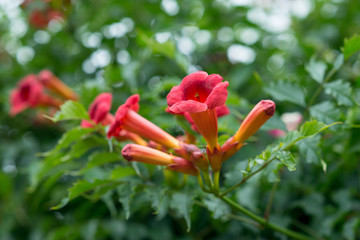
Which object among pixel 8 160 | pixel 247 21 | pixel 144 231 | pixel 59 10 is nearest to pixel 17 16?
pixel 59 10

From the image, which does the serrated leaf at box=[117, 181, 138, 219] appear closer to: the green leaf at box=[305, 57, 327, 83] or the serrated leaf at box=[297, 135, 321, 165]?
the serrated leaf at box=[297, 135, 321, 165]

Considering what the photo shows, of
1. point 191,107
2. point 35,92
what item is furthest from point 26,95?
point 191,107

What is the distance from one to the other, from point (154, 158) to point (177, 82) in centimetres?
74

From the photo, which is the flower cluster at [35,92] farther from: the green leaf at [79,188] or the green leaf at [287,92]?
the green leaf at [287,92]

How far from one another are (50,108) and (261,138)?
1933 mm

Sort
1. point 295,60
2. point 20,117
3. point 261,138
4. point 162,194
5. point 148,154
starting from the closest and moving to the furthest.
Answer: point 148,154 < point 162,194 < point 261,138 < point 295,60 < point 20,117

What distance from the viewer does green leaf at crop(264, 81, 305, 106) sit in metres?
2.03

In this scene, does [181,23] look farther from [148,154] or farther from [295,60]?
[148,154]

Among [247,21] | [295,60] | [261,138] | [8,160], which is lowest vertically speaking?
[8,160]

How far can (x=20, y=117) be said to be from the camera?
12.2 ft

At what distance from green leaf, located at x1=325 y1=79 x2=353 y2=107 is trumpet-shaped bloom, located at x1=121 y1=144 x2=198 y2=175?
860mm

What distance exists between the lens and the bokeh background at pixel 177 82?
2166 mm

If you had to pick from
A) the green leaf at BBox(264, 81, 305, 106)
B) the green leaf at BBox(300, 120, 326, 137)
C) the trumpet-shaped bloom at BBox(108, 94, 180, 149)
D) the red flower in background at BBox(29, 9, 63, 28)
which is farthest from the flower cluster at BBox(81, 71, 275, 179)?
the red flower in background at BBox(29, 9, 63, 28)

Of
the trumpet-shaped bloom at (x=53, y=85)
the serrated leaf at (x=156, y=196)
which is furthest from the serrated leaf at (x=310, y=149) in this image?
the trumpet-shaped bloom at (x=53, y=85)
